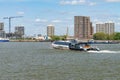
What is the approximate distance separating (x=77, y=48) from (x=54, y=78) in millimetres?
93655

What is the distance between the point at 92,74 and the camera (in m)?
62.4

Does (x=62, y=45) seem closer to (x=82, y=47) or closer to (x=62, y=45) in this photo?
(x=62, y=45)

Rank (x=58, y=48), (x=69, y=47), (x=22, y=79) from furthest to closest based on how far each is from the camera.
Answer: (x=58, y=48) < (x=69, y=47) < (x=22, y=79)

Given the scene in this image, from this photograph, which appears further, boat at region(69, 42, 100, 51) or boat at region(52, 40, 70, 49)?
boat at region(52, 40, 70, 49)

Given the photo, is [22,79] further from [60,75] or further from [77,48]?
[77,48]

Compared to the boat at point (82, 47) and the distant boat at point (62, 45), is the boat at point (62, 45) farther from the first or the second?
the boat at point (82, 47)

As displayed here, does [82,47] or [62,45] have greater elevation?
[82,47]

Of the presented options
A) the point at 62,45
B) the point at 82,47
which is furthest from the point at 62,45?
the point at 82,47

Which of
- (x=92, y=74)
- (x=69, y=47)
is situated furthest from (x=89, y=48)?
(x=92, y=74)

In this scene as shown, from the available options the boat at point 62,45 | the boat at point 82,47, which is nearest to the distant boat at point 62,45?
the boat at point 62,45

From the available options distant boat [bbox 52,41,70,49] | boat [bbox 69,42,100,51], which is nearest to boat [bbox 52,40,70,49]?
distant boat [bbox 52,41,70,49]

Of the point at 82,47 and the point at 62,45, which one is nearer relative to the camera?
the point at 82,47

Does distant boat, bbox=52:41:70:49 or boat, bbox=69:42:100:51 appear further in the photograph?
distant boat, bbox=52:41:70:49

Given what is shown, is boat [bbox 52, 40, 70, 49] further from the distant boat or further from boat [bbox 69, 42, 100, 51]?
boat [bbox 69, 42, 100, 51]
